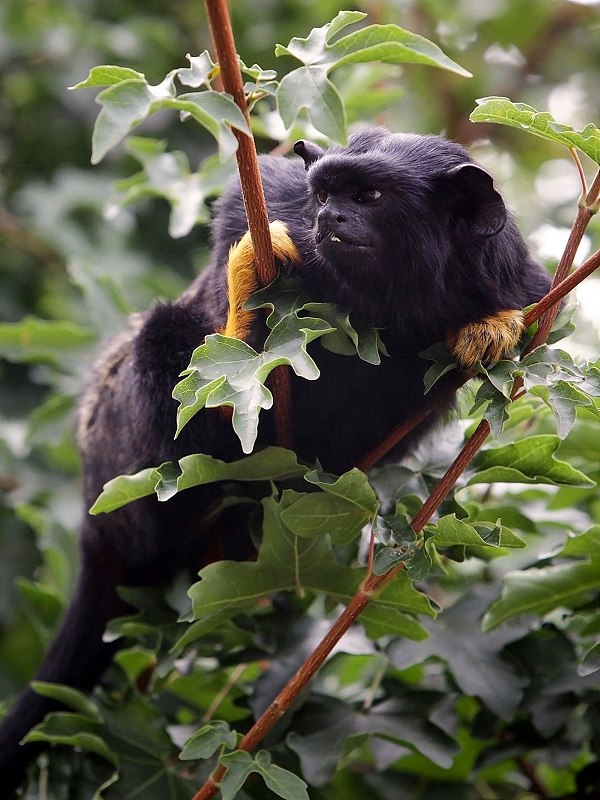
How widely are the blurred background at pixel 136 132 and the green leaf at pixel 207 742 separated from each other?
173 centimetres

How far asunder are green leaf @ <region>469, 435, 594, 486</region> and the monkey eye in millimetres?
570

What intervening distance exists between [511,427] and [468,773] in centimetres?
92

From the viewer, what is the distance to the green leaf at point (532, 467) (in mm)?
1828

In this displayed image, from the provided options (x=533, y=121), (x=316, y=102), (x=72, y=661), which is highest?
(x=316, y=102)

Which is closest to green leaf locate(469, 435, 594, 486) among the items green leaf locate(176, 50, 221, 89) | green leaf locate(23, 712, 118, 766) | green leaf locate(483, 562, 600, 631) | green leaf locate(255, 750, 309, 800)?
green leaf locate(483, 562, 600, 631)

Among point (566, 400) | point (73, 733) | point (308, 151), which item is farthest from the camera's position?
point (73, 733)

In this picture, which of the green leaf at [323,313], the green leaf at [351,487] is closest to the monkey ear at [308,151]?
the green leaf at [323,313]

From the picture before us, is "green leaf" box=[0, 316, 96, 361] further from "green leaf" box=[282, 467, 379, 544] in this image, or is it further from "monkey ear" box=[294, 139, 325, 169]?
"green leaf" box=[282, 467, 379, 544]

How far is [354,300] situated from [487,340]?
0.29 metres

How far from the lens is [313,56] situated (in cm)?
142

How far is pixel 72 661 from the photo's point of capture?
2.53 metres

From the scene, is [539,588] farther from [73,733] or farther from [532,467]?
[73,733]

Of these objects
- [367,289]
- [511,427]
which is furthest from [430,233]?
[511,427]

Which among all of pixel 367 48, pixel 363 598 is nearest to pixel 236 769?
pixel 363 598
